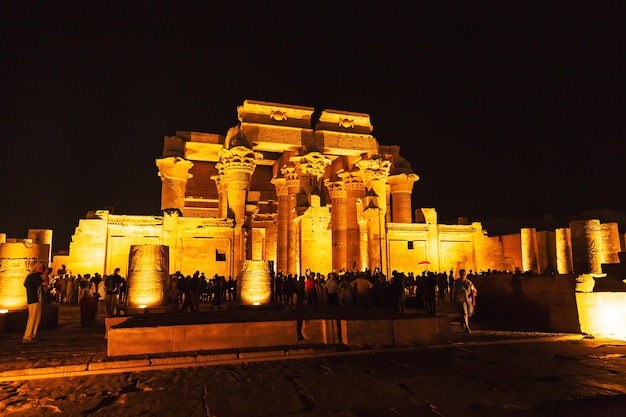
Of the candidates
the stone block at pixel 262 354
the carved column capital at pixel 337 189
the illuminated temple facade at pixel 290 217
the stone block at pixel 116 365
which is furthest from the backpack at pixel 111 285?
the carved column capital at pixel 337 189

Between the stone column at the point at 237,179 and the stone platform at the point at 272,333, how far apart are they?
44.0 ft

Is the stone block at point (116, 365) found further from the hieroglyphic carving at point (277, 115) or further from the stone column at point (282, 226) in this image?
the hieroglyphic carving at point (277, 115)

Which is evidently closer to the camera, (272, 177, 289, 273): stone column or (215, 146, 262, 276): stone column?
(215, 146, 262, 276): stone column

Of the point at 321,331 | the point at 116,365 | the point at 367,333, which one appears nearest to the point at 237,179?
the point at 321,331

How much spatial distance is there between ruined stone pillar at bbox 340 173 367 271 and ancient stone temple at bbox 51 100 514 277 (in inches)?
2.1

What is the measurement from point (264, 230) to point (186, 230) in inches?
270

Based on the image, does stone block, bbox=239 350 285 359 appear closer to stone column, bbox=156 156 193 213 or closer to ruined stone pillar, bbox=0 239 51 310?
ruined stone pillar, bbox=0 239 51 310

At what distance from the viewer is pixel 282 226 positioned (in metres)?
23.9

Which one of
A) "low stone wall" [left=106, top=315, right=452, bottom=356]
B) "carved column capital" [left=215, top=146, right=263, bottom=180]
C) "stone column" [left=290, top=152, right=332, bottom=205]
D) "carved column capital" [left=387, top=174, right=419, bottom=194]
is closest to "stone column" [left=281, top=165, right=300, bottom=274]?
"stone column" [left=290, top=152, right=332, bottom=205]

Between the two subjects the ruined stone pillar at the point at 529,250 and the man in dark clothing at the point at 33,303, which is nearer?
the man in dark clothing at the point at 33,303

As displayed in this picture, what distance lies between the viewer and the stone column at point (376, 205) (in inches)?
886

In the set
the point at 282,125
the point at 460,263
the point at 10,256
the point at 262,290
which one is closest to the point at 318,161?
the point at 282,125

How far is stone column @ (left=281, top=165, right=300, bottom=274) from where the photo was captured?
22.5 m

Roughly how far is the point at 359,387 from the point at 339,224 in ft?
60.7
